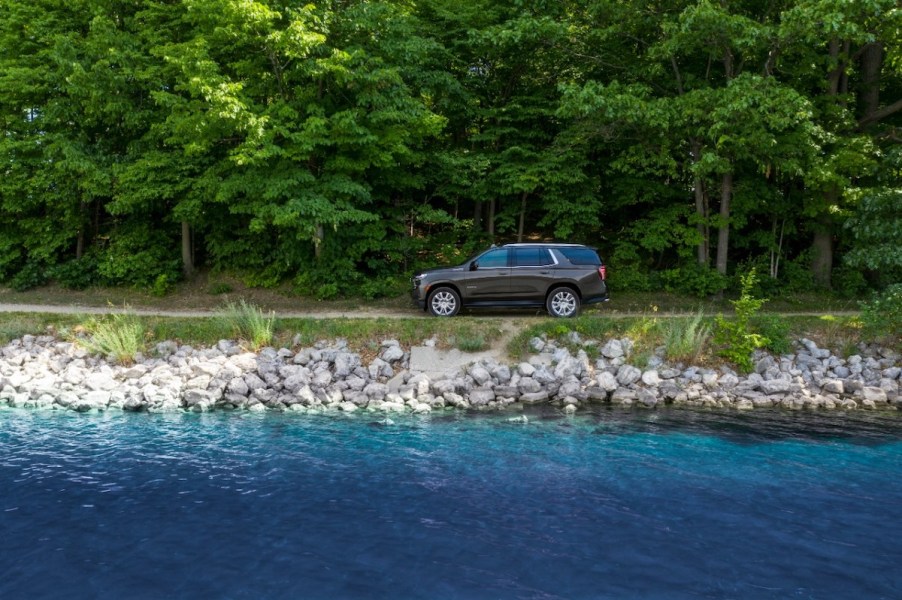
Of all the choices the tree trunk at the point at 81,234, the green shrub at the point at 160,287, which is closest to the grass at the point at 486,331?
the green shrub at the point at 160,287

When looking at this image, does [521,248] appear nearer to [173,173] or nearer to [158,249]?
[173,173]

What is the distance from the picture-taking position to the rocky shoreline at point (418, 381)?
39.4ft

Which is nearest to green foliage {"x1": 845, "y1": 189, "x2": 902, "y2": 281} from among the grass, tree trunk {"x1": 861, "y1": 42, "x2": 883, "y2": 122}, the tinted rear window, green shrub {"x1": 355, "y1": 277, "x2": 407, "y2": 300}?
the grass

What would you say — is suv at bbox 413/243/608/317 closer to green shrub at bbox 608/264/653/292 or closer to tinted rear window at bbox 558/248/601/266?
tinted rear window at bbox 558/248/601/266

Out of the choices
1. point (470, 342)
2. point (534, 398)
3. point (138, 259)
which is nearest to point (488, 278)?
point (470, 342)

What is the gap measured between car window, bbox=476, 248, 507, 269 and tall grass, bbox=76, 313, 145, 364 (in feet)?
24.2

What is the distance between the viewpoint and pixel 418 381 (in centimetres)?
1260

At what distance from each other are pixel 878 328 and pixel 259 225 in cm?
1376

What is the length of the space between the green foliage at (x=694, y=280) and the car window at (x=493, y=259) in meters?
6.29

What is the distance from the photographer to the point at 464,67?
20.4 m

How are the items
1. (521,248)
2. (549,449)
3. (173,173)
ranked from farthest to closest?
(173,173) < (521,248) < (549,449)

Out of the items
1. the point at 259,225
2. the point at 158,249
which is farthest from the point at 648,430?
the point at 158,249

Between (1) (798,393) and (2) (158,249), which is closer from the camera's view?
(1) (798,393)

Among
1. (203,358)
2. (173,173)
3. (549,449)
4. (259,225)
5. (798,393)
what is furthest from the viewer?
(173,173)
